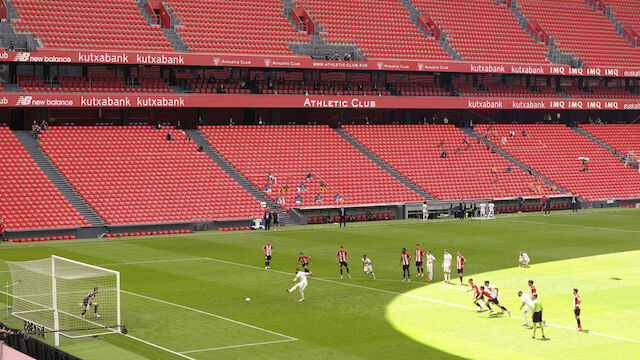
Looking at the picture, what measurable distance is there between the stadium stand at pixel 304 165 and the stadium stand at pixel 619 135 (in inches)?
1031

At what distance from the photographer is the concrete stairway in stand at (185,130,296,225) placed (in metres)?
59.8

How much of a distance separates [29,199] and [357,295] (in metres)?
26.5

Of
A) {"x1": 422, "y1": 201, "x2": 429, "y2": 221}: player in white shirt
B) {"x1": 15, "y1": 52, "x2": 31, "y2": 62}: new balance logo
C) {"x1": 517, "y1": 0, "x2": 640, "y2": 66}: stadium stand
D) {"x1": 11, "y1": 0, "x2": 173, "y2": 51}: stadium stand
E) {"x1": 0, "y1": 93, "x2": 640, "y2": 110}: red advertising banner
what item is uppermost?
{"x1": 517, "y1": 0, "x2": 640, "y2": 66}: stadium stand

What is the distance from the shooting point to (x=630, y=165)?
78.5m

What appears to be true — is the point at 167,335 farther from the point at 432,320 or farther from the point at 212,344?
the point at 432,320

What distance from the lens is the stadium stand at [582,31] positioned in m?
85.0

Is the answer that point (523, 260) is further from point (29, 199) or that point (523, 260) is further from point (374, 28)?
point (374, 28)

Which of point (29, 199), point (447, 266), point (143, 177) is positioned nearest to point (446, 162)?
point (143, 177)

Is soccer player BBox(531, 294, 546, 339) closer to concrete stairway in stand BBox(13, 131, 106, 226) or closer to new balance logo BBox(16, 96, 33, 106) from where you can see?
concrete stairway in stand BBox(13, 131, 106, 226)

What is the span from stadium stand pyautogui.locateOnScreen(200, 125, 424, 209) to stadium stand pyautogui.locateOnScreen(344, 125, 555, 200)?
2.42 meters

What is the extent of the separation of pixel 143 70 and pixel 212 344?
44.5m

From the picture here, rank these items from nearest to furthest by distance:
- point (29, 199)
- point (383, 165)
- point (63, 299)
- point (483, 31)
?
1. point (63, 299)
2. point (29, 199)
3. point (383, 165)
4. point (483, 31)

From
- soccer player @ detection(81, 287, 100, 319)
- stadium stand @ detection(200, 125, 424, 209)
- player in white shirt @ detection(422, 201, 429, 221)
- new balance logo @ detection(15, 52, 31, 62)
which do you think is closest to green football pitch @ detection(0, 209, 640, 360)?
soccer player @ detection(81, 287, 100, 319)

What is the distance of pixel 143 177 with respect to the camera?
193 ft
